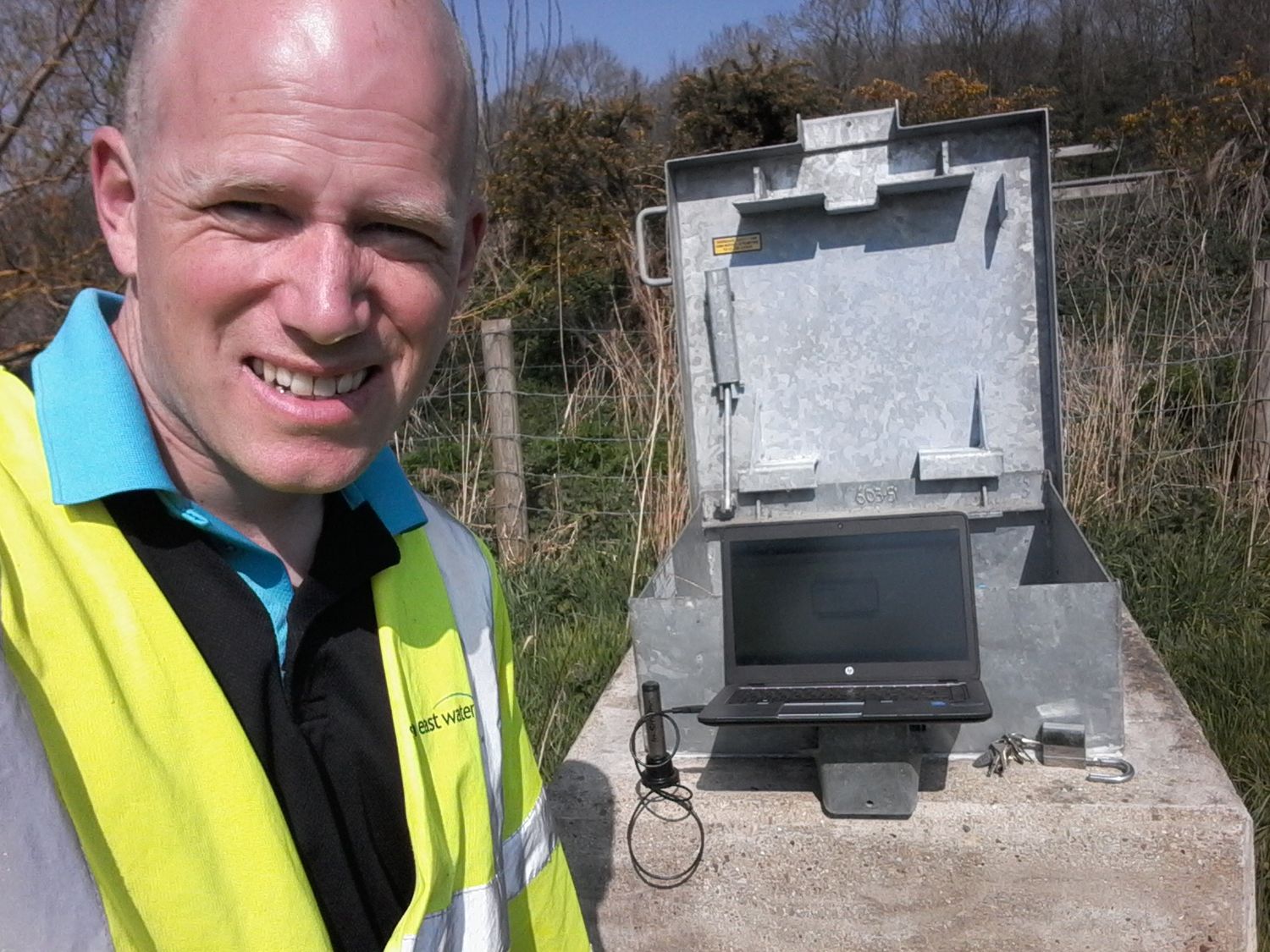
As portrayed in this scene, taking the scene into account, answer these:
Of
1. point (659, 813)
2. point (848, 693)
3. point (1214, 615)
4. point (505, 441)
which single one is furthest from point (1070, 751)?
point (505, 441)

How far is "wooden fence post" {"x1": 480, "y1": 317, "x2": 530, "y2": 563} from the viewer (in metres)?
5.12

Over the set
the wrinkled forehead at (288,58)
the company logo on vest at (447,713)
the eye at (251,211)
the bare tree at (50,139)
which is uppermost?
the bare tree at (50,139)

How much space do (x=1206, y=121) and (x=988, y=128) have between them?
933 centimetres

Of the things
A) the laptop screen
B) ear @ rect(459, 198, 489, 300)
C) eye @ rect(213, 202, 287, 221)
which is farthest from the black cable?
eye @ rect(213, 202, 287, 221)

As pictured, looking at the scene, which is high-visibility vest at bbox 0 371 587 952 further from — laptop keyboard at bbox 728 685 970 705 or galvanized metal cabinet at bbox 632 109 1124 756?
galvanized metal cabinet at bbox 632 109 1124 756

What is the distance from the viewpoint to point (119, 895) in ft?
2.75

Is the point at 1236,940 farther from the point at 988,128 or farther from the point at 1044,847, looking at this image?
the point at 988,128

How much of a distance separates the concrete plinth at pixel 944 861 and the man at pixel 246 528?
847 millimetres

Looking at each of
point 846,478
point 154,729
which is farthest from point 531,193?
point 154,729

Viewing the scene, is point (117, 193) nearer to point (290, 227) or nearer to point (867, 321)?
point (290, 227)

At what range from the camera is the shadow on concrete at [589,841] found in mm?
2119

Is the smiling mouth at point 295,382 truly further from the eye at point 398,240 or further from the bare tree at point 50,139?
the bare tree at point 50,139

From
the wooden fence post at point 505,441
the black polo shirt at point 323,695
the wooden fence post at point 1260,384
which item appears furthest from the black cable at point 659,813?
the wooden fence post at point 1260,384

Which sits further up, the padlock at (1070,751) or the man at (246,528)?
the man at (246,528)
